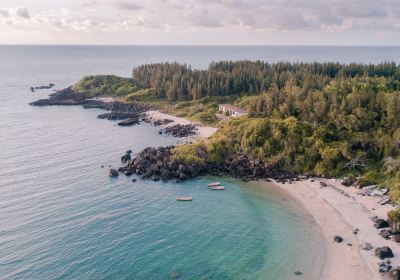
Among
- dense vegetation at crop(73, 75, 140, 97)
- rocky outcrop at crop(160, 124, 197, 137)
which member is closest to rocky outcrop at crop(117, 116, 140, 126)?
rocky outcrop at crop(160, 124, 197, 137)

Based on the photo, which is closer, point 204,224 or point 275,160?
point 204,224

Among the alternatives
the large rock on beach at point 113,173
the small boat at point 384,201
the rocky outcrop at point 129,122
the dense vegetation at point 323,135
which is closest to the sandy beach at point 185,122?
the rocky outcrop at point 129,122

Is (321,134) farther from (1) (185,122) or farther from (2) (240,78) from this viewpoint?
(2) (240,78)

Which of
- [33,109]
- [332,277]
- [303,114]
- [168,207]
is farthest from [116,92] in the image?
[332,277]

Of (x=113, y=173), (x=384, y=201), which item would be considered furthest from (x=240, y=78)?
(x=384, y=201)

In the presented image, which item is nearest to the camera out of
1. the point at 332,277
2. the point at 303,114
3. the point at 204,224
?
the point at 332,277

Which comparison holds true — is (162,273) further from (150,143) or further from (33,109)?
(33,109)
